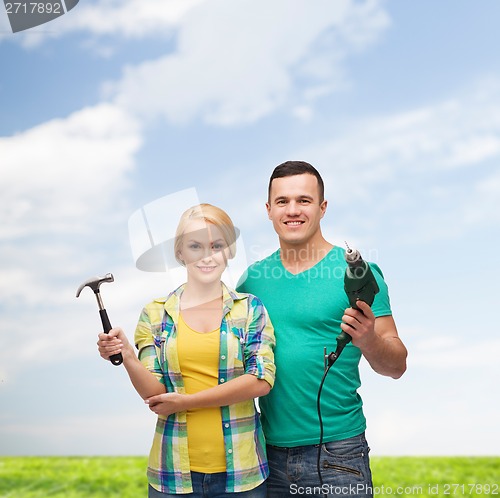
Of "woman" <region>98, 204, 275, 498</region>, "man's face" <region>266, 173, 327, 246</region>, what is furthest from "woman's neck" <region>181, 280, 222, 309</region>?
"man's face" <region>266, 173, 327, 246</region>

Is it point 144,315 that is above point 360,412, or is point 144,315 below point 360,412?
above

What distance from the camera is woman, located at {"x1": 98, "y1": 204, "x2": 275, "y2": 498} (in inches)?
90.3

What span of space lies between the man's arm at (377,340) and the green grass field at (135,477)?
381 centimetres

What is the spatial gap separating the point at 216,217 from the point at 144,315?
46 centimetres

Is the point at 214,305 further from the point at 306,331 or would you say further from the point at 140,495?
the point at 140,495

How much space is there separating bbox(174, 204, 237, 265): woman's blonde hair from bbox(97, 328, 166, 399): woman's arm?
1.52 ft

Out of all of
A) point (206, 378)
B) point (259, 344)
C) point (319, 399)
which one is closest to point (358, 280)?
point (259, 344)

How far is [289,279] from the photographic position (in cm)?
281

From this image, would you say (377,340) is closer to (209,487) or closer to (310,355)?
(310,355)

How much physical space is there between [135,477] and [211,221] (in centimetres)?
500

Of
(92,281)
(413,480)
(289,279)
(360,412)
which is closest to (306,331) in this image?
(289,279)

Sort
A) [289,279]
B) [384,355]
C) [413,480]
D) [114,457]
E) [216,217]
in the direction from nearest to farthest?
[216,217] → [384,355] → [289,279] → [413,480] → [114,457]

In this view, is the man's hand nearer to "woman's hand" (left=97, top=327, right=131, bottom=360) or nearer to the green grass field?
"woman's hand" (left=97, top=327, right=131, bottom=360)

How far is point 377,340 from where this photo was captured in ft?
8.25
